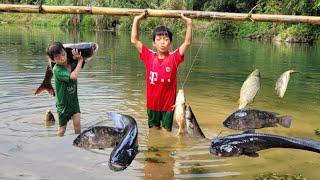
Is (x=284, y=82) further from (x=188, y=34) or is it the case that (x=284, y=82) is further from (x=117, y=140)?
(x=117, y=140)

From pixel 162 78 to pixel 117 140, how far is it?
4.23 feet

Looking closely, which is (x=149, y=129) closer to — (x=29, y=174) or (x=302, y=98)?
(x=29, y=174)

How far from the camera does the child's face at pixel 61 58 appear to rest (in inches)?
266

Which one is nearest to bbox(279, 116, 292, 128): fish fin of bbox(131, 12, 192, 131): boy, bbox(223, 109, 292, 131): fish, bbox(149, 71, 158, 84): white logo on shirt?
bbox(223, 109, 292, 131): fish

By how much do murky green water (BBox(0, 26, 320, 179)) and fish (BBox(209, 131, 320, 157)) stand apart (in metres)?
0.36

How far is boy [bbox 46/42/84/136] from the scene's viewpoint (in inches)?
264

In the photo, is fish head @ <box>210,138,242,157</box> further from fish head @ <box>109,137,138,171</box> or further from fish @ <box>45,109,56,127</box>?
fish @ <box>45,109,56,127</box>

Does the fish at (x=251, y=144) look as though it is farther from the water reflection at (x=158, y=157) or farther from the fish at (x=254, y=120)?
the fish at (x=254, y=120)

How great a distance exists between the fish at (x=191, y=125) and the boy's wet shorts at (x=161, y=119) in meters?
0.37

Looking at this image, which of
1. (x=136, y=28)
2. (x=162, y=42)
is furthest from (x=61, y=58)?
(x=162, y=42)

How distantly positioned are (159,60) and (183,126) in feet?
3.32

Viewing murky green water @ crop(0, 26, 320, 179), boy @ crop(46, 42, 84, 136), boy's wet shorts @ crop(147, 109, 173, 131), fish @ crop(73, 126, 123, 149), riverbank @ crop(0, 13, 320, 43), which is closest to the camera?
murky green water @ crop(0, 26, 320, 179)

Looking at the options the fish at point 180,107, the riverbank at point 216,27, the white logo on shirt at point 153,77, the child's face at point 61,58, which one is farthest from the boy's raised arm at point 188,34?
the riverbank at point 216,27

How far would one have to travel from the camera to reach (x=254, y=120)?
768 cm
